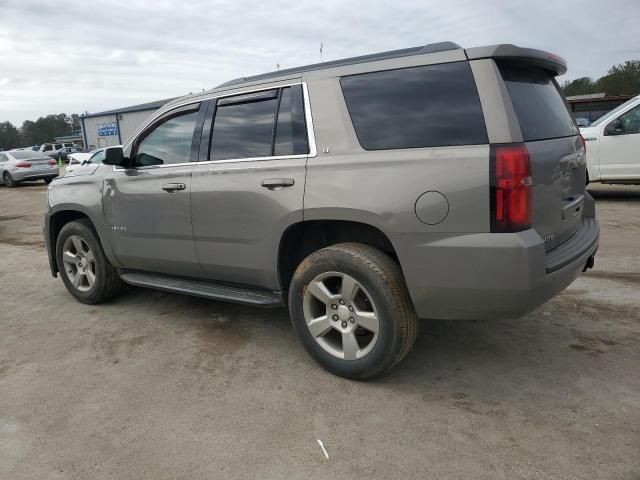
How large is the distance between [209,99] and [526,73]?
2.21m

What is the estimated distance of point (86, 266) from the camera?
4.68 meters

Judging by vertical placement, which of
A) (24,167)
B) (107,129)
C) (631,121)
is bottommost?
(24,167)

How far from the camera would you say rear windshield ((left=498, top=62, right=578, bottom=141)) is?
2.71 m

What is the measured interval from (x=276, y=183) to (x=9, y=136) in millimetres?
121856

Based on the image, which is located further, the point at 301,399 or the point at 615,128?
the point at 615,128

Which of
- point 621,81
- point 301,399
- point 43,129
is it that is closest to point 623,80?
point 621,81

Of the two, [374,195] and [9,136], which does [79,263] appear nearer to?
[374,195]

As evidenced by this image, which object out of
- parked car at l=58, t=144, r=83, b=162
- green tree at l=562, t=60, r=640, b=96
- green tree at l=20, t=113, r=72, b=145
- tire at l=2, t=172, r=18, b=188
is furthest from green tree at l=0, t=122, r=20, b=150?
green tree at l=562, t=60, r=640, b=96

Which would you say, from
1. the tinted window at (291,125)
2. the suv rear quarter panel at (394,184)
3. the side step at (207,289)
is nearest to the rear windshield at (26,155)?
the side step at (207,289)

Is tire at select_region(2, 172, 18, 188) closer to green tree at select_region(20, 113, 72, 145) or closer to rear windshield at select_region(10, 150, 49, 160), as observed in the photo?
rear windshield at select_region(10, 150, 49, 160)

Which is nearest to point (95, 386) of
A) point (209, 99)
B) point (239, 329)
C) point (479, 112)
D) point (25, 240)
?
point (239, 329)

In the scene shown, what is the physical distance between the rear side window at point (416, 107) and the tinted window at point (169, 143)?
1438 millimetres

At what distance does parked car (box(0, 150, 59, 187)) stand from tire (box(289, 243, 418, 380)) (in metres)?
19.4

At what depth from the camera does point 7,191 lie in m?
18.0
